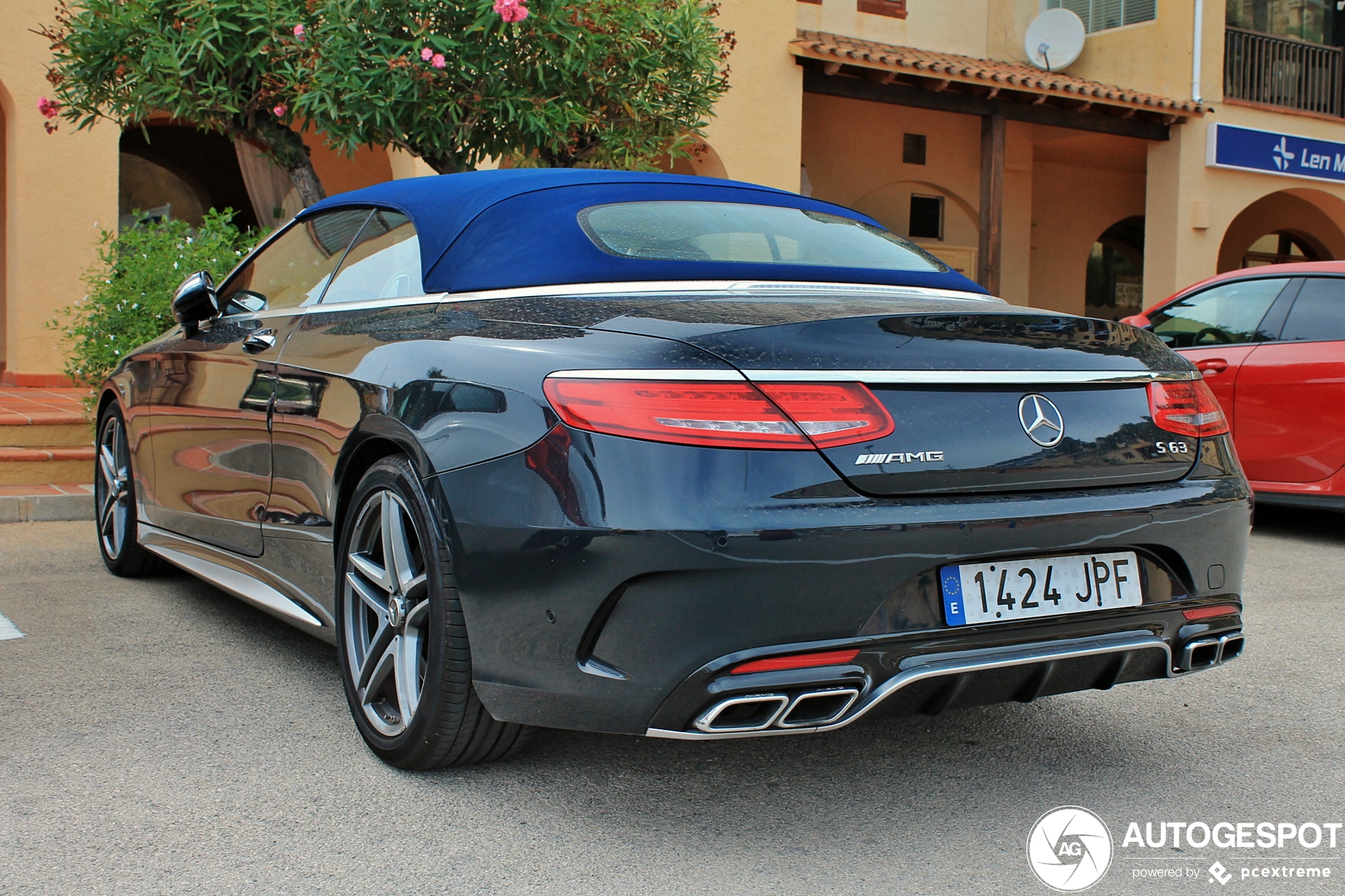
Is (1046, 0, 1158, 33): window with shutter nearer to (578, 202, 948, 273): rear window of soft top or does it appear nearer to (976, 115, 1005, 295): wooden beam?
(976, 115, 1005, 295): wooden beam

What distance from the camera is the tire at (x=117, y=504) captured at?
4742 mm

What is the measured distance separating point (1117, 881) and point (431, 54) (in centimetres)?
543

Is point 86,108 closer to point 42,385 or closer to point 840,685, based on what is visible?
point 42,385

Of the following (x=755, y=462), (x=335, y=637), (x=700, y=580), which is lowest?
(x=335, y=637)

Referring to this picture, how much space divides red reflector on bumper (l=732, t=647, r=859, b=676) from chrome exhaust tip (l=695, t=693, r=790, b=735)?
45 mm

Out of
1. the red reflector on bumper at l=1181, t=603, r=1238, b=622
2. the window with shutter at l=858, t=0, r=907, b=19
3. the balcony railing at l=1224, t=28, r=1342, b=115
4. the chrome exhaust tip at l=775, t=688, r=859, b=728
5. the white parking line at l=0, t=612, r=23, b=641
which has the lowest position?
the white parking line at l=0, t=612, r=23, b=641

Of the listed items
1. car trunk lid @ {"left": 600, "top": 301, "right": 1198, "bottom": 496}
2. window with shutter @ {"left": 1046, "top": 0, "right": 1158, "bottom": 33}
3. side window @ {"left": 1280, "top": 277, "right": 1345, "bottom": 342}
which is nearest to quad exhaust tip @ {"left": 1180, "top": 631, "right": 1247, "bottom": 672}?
car trunk lid @ {"left": 600, "top": 301, "right": 1198, "bottom": 496}

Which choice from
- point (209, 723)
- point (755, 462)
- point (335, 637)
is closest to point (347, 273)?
point (335, 637)

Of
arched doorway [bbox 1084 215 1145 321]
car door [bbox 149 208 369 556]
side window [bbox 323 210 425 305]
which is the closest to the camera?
side window [bbox 323 210 425 305]

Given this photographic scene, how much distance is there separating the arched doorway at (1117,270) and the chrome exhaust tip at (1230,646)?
17.4 m

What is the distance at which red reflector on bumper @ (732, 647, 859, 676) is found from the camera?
2.19 meters

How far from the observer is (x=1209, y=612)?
263 cm

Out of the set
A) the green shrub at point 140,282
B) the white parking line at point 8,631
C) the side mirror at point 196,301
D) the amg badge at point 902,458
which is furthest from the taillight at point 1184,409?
the green shrub at point 140,282

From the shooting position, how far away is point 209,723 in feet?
10.4
